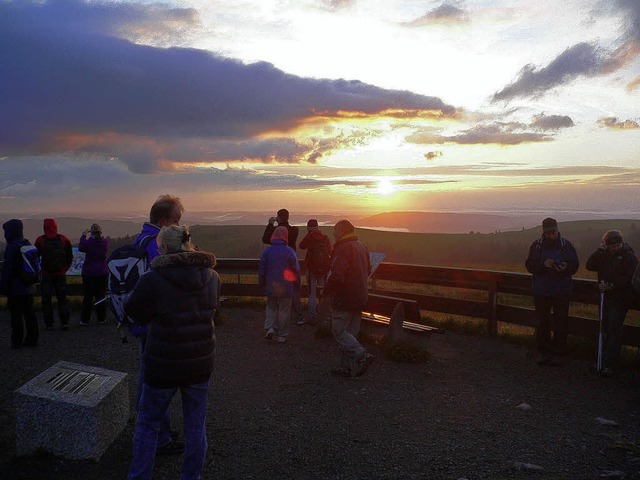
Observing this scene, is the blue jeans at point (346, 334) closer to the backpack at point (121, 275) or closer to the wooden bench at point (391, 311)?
the wooden bench at point (391, 311)

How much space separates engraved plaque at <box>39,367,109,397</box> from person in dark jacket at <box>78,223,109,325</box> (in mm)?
5386

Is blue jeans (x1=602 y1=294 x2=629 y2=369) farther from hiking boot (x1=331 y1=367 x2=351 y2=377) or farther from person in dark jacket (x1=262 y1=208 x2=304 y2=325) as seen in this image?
person in dark jacket (x1=262 y1=208 x2=304 y2=325)

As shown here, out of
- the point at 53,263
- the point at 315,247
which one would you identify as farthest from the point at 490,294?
the point at 53,263

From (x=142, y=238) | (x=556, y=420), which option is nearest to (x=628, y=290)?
(x=556, y=420)

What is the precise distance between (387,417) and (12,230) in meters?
6.71

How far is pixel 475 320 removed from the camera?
10.5 meters

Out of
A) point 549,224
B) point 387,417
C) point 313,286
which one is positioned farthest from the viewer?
point 313,286

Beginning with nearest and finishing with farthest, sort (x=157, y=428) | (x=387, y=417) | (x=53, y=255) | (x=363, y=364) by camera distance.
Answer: (x=157, y=428) → (x=387, y=417) → (x=363, y=364) → (x=53, y=255)

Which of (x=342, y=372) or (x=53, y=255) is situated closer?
(x=342, y=372)

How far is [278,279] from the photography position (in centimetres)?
911

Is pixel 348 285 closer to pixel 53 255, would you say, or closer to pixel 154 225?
pixel 154 225

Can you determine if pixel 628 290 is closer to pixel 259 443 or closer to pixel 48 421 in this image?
pixel 259 443

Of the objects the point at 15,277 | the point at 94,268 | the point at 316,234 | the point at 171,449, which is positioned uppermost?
the point at 316,234

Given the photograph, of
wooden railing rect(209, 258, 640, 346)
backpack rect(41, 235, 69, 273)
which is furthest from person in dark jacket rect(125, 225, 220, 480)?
backpack rect(41, 235, 69, 273)
